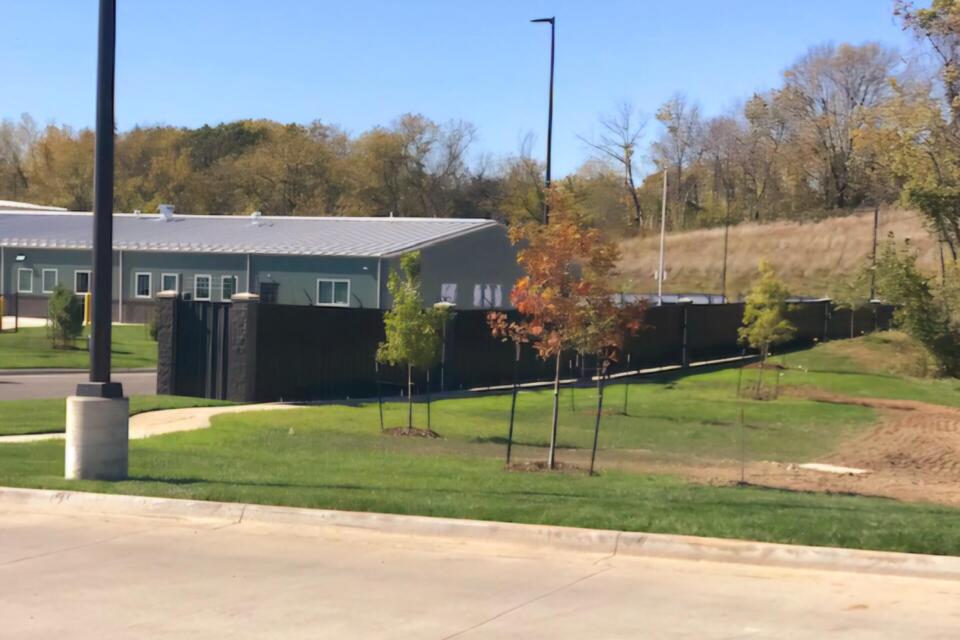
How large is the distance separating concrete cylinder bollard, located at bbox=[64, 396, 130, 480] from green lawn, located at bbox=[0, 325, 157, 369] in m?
19.2

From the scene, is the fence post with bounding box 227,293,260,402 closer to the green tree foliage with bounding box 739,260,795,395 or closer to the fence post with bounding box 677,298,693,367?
the green tree foliage with bounding box 739,260,795,395

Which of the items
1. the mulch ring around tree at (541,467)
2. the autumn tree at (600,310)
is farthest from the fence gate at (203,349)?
the autumn tree at (600,310)

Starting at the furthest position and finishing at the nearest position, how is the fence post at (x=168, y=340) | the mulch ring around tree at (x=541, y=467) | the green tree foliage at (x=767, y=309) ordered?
the green tree foliage at (x=767, y=309), the fence post at (x=168, y=340), the mulch ring around tree at (x=541, y=467)

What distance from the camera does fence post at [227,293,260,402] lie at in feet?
71.4

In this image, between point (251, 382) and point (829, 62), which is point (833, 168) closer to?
point (829, 62)

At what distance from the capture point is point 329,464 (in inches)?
535

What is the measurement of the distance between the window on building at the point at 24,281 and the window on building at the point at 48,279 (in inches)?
26.9

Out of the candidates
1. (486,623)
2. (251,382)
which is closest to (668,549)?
(486,623)

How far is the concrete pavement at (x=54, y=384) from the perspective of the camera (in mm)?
22672

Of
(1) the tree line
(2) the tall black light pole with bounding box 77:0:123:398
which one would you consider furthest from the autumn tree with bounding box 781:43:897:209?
(2) the tall black light pole with bounding box 77:0:123:398

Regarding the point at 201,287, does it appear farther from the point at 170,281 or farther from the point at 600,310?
the point at 600,310

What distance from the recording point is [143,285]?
166 feet

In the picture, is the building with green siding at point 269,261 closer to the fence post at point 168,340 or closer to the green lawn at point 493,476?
the fence post at point 168,340

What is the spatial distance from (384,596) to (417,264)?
12144 millimetres
